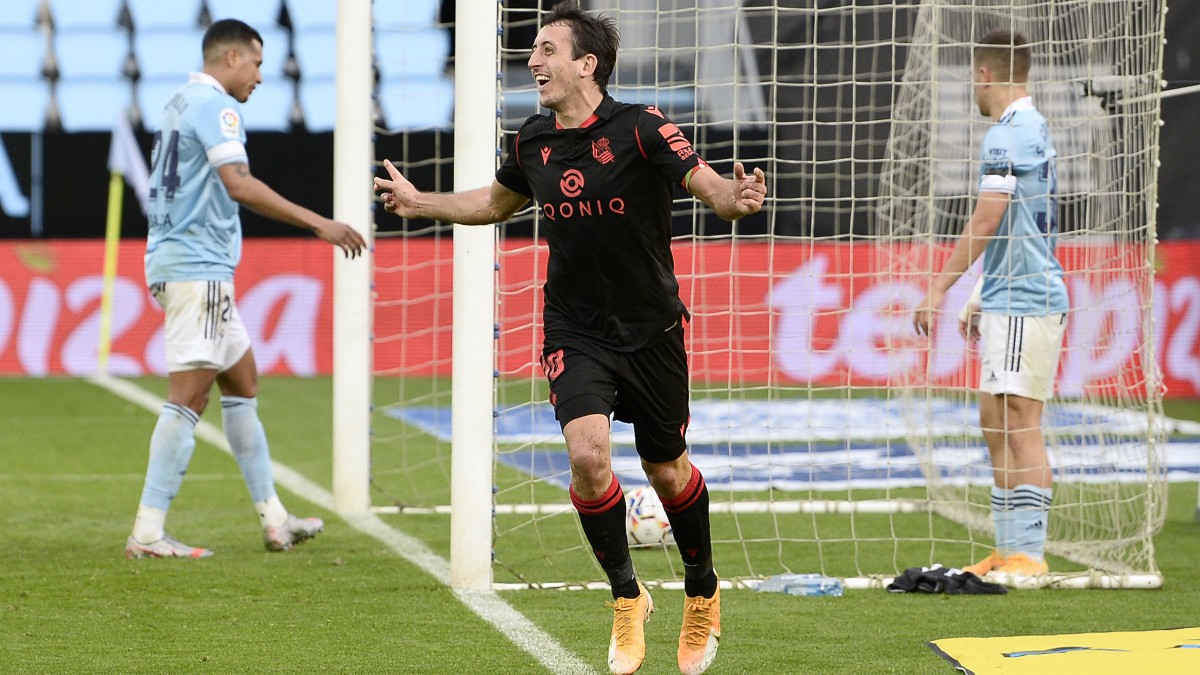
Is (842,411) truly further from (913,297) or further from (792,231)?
(792,231)

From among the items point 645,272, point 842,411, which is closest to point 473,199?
point 645,272

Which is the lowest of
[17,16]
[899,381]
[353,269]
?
[899,381]

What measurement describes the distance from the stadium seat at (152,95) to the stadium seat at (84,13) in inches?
42.7

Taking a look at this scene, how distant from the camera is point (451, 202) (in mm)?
4922

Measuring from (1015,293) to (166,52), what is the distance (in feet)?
49.9

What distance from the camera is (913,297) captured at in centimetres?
1033

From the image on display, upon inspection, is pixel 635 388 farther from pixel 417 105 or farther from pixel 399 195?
Answer: pixel 417 105

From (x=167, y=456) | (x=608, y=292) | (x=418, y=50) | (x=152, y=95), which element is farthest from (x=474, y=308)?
(x=152, y=95)

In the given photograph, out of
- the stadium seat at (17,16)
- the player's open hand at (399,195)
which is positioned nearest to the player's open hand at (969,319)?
the player's open hand at (399,195)

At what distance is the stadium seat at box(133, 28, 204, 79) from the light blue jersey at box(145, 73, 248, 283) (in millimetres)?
12951

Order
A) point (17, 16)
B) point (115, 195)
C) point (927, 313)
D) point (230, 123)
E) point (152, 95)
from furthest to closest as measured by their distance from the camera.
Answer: point (17, 16), point (152, 95), point (115, 195), point (230, 123), point (927, 313)

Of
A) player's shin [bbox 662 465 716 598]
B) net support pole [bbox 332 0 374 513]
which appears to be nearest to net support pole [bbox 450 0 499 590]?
player's shin [bbox 662 465 716 598]

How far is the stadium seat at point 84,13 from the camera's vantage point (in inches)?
758

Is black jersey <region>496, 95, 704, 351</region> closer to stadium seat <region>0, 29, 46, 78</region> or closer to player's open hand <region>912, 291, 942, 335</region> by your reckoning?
player's open hand <region>912, 291, 942, 335</region>
